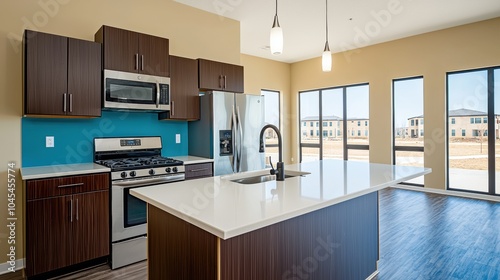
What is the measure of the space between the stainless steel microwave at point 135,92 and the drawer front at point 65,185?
0.79 metres

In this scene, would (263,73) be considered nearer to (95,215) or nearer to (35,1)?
(35,1)

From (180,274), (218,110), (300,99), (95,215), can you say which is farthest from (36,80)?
(300,99)

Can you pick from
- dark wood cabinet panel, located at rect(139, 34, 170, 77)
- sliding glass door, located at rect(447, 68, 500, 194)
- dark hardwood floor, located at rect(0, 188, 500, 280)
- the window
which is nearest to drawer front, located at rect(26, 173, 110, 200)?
dark hardwood floor, located at rect(0, 188, 500, 280)

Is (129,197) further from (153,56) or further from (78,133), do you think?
(153,56)

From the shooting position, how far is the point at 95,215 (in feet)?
8.80

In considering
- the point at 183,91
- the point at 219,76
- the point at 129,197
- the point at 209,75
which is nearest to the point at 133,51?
the point at 183,91

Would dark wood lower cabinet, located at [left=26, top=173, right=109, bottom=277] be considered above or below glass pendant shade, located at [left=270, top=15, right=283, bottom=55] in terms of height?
below

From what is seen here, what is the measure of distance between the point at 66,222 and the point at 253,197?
1941 mm

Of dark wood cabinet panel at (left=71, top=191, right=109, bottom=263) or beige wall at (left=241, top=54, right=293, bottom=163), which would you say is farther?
beige wall at (left=241, top=54, right=293, bottom=163)

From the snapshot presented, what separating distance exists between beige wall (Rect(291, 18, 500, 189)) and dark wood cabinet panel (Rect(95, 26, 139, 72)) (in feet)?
16.5

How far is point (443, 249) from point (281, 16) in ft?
12.5

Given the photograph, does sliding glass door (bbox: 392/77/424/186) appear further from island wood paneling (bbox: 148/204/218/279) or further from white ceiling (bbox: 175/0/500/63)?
island wood paneling (bbox: 148/204/218/279)

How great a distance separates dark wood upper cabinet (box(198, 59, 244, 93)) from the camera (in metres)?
3.85

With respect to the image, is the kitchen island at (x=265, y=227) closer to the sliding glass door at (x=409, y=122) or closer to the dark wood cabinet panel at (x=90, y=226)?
the dark wood cabinet panel at (x=90, y=226)
